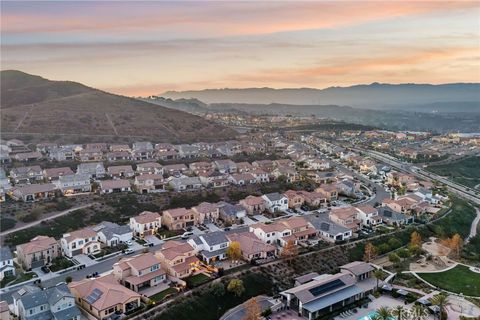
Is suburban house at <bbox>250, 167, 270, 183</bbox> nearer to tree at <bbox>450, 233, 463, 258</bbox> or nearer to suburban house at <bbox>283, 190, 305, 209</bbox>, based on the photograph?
suburban house at <bbox>283, 190, 305, 209</bbox>

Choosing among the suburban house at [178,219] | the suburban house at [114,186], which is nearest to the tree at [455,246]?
the suburban house at [178,219]

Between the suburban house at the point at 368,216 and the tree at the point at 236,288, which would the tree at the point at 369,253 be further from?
the tree at the point at 236,288

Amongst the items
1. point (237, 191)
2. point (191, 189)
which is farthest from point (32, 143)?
point (237, 191)

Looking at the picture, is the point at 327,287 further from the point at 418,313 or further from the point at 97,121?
the point at 97,121

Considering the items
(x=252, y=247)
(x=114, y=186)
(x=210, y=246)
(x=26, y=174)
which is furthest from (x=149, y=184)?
(x=252, y=247)

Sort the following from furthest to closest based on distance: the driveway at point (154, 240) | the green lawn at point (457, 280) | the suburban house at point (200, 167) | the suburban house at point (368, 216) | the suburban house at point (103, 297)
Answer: the suburban house at point (200, 167) < the suburban house at point (368, 216) < the driveway at point (154, 240) < the green lawn at point (457, 280) < the suburban house at point (103, 297)

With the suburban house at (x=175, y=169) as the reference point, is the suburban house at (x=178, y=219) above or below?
below
